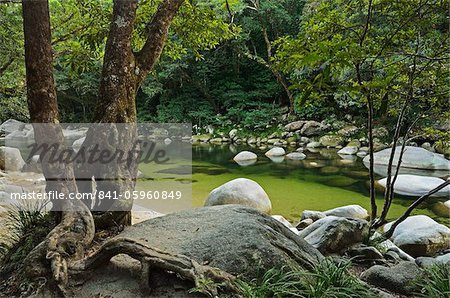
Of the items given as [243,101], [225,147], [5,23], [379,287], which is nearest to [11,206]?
[5,23]

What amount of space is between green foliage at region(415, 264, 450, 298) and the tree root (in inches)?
50.0

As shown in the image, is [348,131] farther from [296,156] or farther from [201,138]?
[201,138]

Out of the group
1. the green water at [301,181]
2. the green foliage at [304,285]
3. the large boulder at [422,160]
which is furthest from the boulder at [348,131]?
the green foliage at [304,285]

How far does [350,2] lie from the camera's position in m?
3.40

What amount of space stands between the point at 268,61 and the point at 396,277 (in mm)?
15023

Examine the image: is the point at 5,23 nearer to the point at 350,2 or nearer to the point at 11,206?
the point at 11,206

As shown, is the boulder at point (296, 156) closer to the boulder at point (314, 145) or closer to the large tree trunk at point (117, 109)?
the boulder at point (314, 145)

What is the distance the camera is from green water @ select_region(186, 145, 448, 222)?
7113mm

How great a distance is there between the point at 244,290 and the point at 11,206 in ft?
15.1

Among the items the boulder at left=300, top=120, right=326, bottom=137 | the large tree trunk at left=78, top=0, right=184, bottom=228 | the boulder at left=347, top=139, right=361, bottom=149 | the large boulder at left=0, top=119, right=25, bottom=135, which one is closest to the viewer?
the large tree trunk at left=78, top=0, right=184, bottom=228

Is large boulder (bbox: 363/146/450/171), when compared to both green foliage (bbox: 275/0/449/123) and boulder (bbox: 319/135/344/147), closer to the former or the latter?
boulder (bbox: 319/135/344/147)

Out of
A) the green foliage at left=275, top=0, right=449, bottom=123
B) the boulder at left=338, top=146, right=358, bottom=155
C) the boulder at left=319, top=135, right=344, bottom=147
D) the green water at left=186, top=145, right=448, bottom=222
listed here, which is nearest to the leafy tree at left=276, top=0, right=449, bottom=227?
the green foliage at left=275, top=0, right=449, bottom=123

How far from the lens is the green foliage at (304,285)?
2072mm

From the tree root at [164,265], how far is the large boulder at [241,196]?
3979 millimetres
